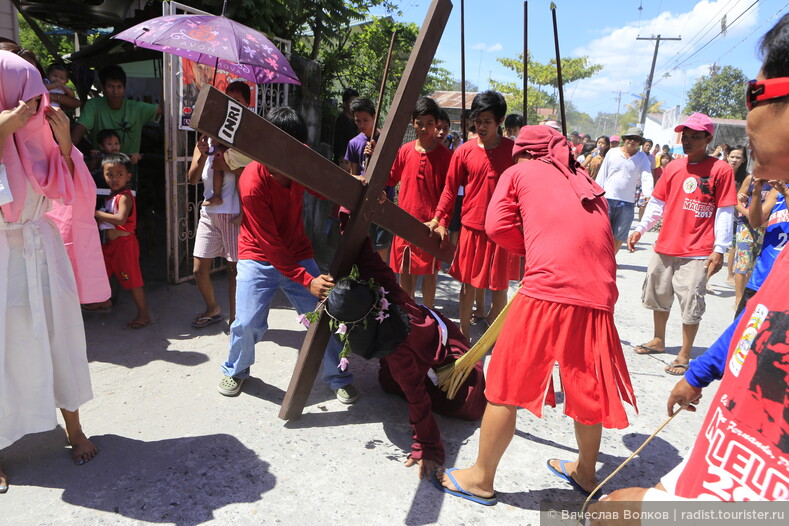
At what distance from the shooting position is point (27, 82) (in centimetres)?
226

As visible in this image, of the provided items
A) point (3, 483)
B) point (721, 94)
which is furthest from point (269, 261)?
point (721, 94)

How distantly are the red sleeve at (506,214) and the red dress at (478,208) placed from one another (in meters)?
1.54

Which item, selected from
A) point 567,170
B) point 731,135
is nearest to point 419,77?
point 567,170

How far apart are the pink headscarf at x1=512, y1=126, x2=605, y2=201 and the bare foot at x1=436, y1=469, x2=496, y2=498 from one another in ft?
4.83

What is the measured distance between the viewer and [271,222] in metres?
3.11

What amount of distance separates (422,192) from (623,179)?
159 inches

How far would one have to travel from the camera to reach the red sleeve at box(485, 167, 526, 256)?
8.14 ft

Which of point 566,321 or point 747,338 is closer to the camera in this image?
point 747,338

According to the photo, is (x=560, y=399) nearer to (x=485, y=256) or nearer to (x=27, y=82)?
(x=485, y=256)

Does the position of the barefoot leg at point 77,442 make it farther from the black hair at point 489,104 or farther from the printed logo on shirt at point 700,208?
the printed logo on shirt at point 700,208

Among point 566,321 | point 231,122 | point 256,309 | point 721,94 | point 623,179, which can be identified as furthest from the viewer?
point 721,94

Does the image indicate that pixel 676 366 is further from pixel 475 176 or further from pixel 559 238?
pixel 559 238

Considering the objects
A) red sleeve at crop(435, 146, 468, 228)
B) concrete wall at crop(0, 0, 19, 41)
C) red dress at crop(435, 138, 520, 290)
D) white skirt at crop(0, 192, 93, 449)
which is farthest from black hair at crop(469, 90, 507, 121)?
concrete wall at crop(0, 0, 19, 41)

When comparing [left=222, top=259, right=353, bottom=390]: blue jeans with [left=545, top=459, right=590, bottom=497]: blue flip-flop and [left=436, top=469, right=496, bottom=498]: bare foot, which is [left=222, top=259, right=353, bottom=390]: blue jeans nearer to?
[left=436, top=469, right=496, bottom=498]: bare foot
